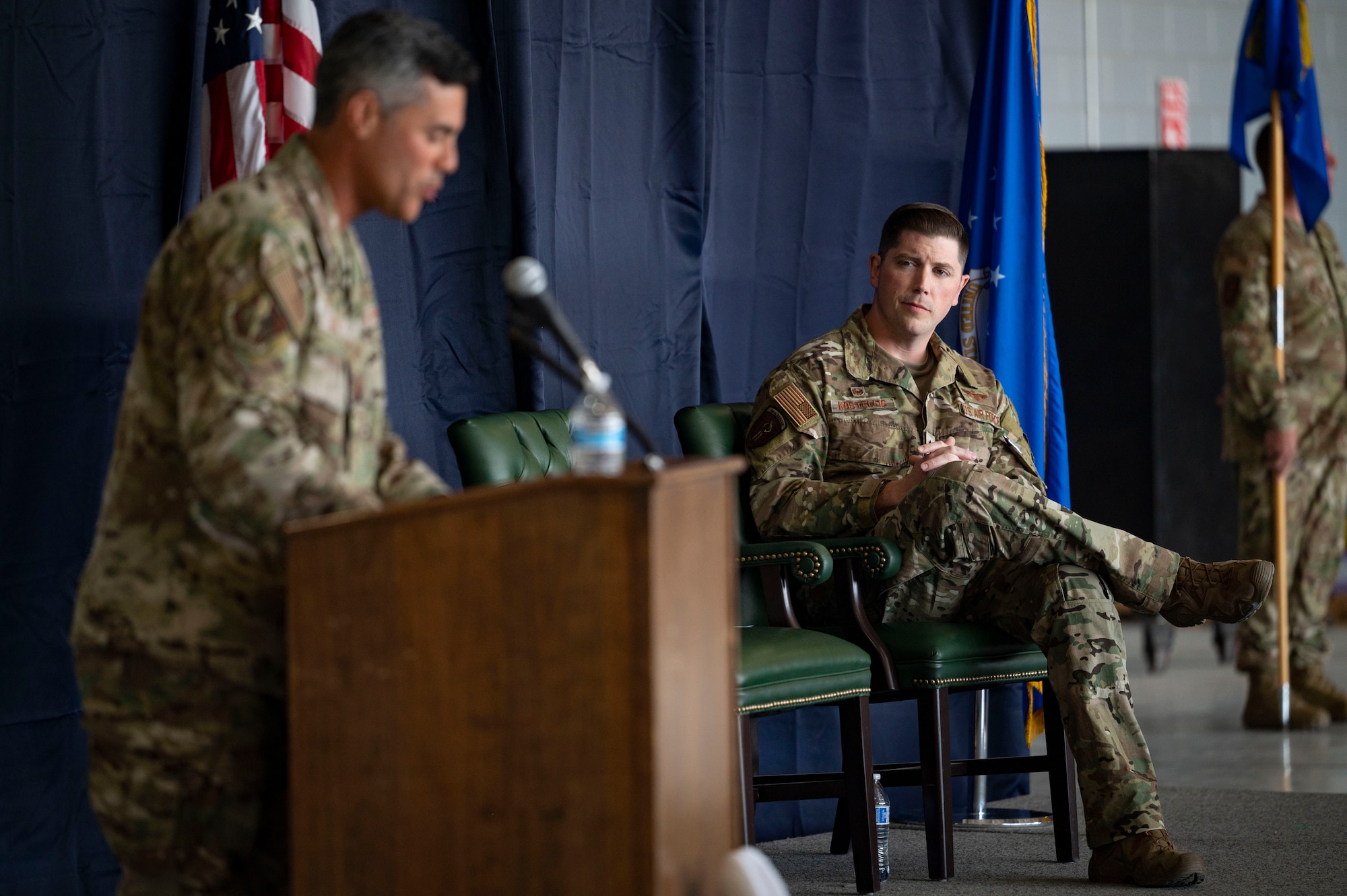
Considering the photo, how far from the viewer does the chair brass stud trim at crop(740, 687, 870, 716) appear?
276 centimetres

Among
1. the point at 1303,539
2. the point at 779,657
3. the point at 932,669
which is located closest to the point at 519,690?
the point at 779,657

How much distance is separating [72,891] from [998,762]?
75.0 inches

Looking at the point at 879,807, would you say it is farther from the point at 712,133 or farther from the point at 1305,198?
the point at 1305,198

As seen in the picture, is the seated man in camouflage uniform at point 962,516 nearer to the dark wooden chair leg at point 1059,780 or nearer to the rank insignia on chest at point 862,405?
the rank insignia on chest at point 862,405

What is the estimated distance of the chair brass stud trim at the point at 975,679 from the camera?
10.3 feet

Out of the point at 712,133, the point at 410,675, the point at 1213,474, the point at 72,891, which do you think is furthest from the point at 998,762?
the point at 1213,474

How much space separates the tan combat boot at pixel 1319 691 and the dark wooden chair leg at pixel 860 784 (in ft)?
9.14

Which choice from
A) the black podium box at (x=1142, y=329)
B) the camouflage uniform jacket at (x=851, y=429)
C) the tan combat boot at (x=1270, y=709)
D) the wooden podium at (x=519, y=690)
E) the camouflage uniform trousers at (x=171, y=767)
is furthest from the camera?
the black podium box at (x=1142, y=329)

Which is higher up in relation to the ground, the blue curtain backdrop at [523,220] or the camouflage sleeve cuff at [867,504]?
the blue curtain backdrop at [523,220]

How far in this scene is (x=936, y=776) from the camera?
3.19 m

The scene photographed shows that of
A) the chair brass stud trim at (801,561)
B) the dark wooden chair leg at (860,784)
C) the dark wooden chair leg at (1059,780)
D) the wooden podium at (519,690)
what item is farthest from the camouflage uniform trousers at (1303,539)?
the wooden podium at (519,690)

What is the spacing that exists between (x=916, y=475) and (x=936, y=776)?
0.62 meters

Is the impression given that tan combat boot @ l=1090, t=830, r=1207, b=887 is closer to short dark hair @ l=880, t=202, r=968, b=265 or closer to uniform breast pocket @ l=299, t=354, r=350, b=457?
short dark hair @ l=880, t=202, r=968, b=265

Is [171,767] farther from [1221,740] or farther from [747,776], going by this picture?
[1221,740]
